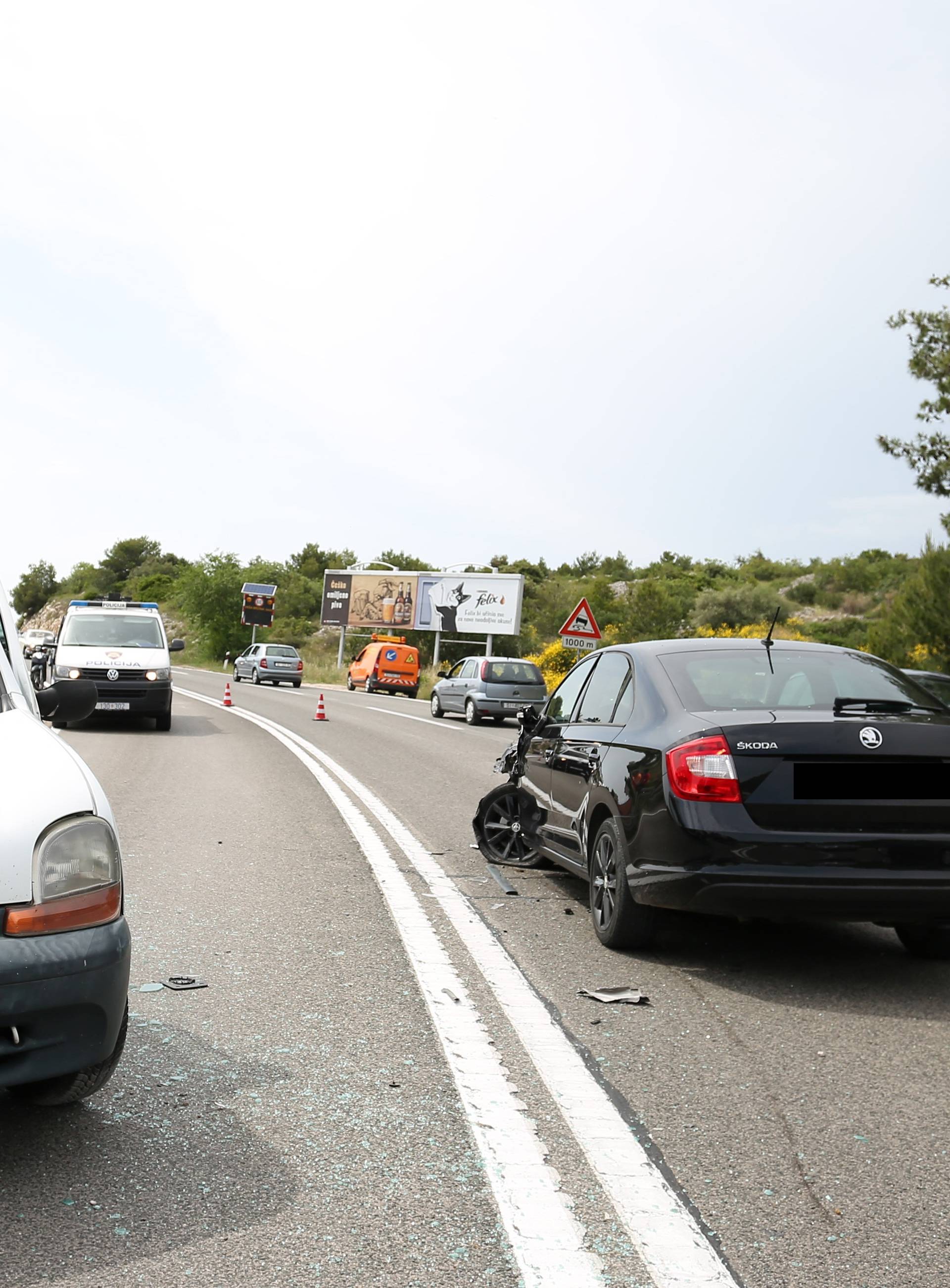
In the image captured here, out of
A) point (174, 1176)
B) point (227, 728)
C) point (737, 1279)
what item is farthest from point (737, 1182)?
point (227, 728)

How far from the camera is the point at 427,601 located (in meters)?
57.4

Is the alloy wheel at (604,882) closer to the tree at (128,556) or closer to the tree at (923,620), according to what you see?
the tree at (923,620)

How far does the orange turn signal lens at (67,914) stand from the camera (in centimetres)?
292

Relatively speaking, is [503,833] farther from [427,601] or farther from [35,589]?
[35,589]

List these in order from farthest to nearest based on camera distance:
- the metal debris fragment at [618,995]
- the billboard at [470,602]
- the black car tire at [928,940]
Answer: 1. the billboard at [470,602]
2. the black car tire at [928,940]
3. the metal debris fragment at [618,995]

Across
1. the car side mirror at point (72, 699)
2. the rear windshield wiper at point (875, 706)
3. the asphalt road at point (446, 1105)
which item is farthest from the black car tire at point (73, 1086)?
the rear windshield wiper at point (875, 706)

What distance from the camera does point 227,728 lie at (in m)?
21.0

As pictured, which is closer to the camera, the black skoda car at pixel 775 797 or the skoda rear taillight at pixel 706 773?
the black skoda car at pixel 775 797

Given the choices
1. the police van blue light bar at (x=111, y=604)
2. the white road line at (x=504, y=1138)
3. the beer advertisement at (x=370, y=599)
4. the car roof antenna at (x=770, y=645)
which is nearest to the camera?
the white road line at (x=504, y=1138)

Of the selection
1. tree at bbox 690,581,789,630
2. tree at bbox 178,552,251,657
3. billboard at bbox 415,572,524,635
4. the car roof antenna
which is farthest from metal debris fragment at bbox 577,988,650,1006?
tree at bbox 178,552,251,657

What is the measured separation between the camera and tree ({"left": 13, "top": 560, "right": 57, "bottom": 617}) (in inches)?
6112

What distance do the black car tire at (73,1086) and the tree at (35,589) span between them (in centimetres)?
15851

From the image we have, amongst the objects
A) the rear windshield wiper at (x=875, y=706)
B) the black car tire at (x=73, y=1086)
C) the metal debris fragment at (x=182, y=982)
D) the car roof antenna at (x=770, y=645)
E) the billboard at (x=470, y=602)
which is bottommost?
the metal debris fragment at (x=182, y=982)

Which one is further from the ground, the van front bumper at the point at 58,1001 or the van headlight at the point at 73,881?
the van headlight at the point at 73,881
